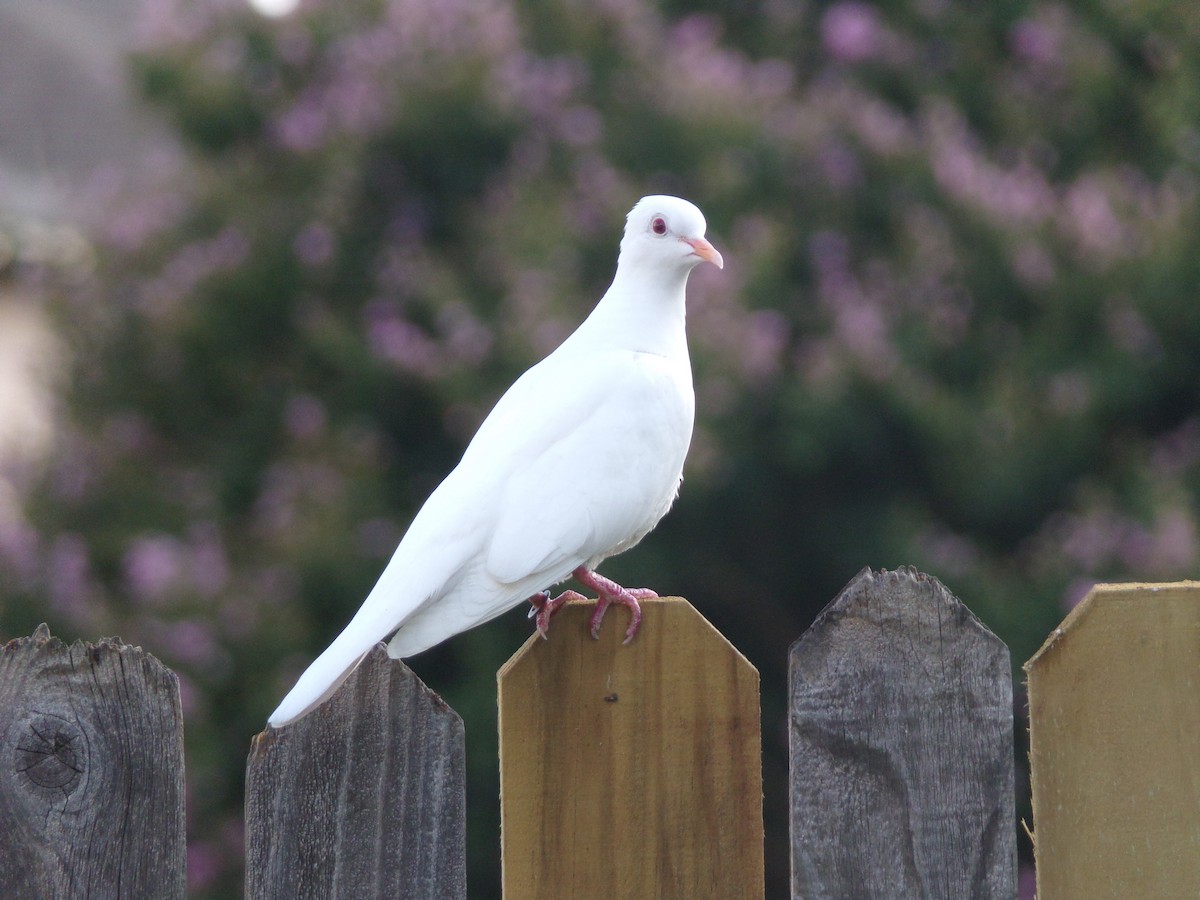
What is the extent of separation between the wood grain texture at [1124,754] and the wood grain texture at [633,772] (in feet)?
1.28

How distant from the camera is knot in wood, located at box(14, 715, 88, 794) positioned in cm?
179

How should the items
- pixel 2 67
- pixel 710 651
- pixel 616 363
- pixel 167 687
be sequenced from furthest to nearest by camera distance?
pixel 2 67 < pixel 616 363 < pixel 710 651 < pixel 167 687

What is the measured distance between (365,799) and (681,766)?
0.42m

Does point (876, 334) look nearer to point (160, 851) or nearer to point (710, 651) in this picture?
point (710, 651)

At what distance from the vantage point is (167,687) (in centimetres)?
181

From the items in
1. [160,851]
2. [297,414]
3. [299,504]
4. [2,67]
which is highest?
[2,67]

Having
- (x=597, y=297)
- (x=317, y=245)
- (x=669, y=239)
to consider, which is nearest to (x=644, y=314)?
(x=669, y=239)

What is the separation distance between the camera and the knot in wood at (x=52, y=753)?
1795 millimetres

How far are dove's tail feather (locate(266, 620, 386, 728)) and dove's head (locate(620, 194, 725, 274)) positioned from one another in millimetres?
1358

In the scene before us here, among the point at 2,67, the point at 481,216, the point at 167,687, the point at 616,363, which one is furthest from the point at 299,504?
the point at 2,67

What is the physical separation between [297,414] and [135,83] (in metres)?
1.95

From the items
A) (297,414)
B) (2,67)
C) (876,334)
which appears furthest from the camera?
(2,67)

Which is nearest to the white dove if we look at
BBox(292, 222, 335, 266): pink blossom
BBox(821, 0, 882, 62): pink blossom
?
BBox(292, 222, 335, 266): pink blossom

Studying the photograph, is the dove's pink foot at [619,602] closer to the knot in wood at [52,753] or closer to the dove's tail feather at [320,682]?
the dove's tail feather at [320,682]
